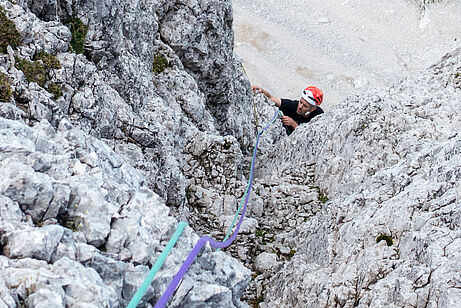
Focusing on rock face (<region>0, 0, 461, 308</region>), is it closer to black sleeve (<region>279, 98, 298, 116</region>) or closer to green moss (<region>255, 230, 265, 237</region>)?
green moss (<region>255, 230, 265, 237</region>)

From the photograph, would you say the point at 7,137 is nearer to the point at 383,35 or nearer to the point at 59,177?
the point at 59,177

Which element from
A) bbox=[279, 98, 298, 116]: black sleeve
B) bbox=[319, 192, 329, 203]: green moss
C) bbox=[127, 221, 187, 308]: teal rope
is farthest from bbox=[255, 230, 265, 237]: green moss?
bbox=[279, 98, 298, 116]: black sleeve

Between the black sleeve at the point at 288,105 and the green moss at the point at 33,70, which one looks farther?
the black sleeve at the point at 288,105

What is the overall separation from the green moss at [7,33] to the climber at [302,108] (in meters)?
12.8

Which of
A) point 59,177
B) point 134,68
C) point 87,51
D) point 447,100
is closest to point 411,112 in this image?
point 447,100

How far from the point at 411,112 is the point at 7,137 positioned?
480 inches

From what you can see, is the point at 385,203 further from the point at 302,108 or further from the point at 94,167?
the point at 302,108

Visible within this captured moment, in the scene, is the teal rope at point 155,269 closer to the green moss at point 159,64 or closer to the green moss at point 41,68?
the green moss at point 41,68

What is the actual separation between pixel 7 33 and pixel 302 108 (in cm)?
1379

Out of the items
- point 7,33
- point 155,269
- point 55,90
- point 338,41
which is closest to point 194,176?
point 55,90

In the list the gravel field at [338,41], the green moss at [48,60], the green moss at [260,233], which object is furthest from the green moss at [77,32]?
the gravel field at [338,41]

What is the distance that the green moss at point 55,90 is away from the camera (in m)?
9.27

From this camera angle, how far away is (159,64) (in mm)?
15898

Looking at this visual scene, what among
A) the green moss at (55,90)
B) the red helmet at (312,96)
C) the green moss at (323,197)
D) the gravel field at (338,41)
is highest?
the gravel field at (338,41)
